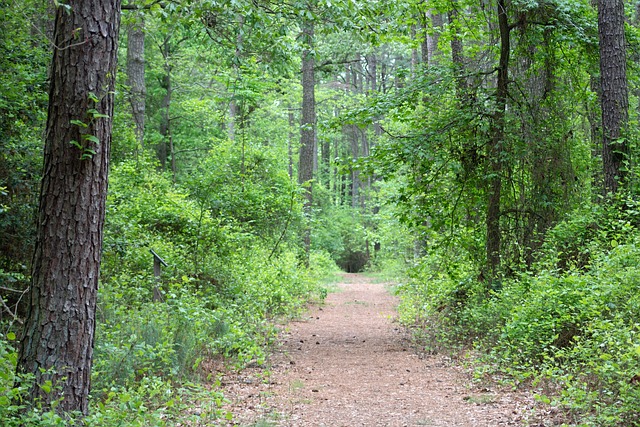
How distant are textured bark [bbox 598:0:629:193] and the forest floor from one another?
4.53m

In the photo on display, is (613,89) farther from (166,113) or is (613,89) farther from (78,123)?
(166,113)

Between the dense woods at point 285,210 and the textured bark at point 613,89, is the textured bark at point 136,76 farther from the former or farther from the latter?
the textured bark at point 613,89

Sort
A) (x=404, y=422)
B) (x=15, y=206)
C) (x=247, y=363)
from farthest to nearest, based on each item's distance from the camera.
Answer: (x=247, y=363) < (x=15, y=206) < (x=404, y=422)

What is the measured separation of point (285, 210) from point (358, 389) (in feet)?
30.3

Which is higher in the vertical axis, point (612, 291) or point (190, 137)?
point (190, 137)

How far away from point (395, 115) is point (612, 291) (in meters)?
5.43

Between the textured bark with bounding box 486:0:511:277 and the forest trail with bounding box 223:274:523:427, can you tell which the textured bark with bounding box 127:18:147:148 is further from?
the textured bark with bounding box 486:0:511:277

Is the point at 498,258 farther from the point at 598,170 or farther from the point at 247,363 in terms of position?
the point at 247,363

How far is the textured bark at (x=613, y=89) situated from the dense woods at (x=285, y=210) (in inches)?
1.3

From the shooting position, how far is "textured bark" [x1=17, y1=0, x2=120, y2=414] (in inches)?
183

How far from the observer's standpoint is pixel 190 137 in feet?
83.5

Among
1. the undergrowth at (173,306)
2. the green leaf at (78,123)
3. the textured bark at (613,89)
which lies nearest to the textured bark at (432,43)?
the undergrowth at (173,306)

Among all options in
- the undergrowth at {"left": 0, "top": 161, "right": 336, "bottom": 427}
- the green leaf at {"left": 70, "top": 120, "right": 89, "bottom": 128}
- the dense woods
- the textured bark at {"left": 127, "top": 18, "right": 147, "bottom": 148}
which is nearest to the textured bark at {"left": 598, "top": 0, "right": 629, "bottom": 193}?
the dense woods

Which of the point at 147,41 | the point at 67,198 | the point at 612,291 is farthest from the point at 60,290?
the point at 147,41
